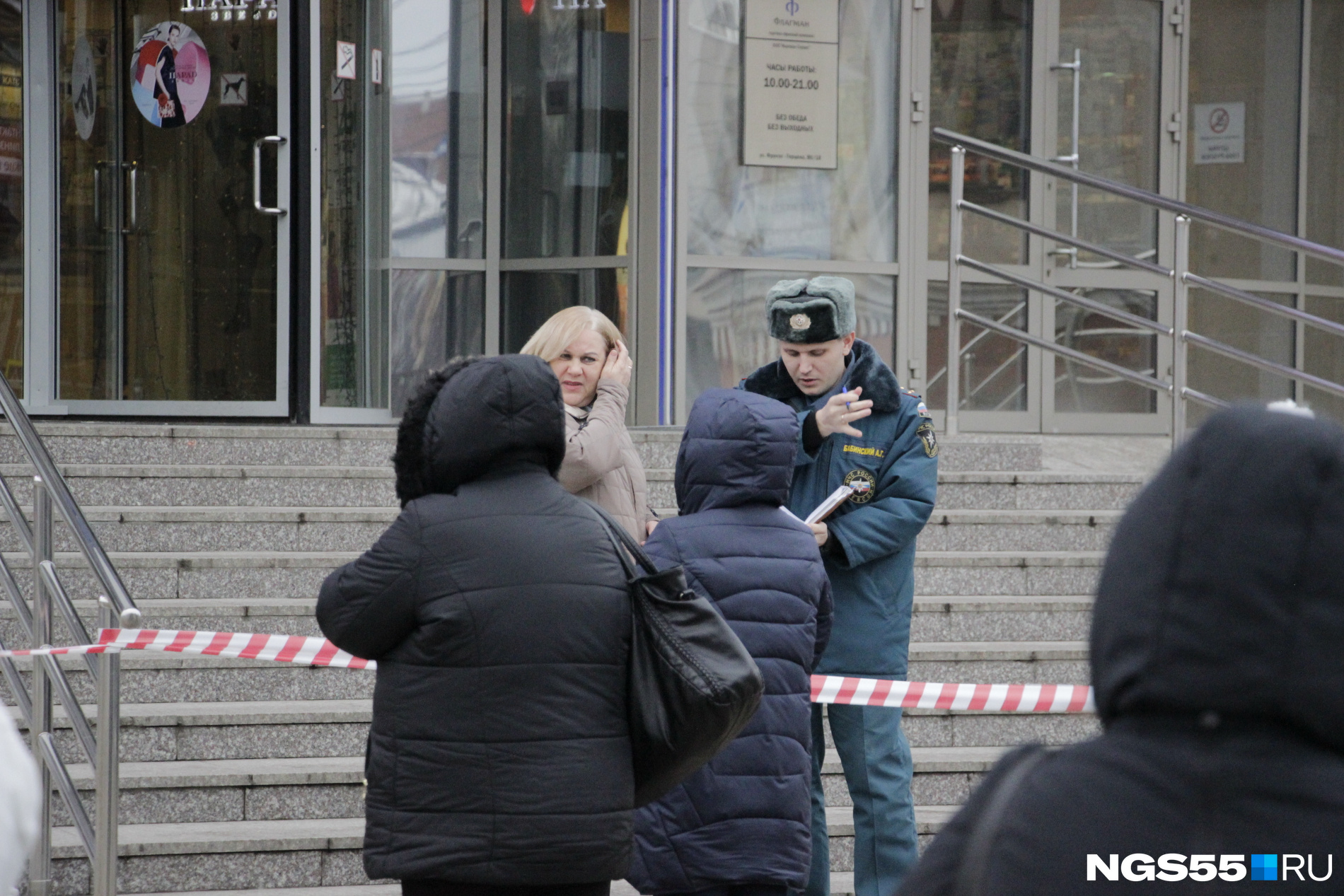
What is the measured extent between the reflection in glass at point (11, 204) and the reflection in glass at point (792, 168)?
3.33 metres

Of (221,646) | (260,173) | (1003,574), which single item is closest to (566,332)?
(221,646)

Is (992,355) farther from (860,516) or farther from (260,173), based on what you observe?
(860,516)

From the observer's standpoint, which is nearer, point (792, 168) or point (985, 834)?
point (985, 834)

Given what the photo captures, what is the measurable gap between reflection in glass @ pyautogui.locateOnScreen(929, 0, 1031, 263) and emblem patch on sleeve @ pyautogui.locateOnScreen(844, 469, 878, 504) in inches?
214

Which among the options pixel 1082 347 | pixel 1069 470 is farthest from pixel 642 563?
pixel 1082 347

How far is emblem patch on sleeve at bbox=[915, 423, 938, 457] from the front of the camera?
4430 mm

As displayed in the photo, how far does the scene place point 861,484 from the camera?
171 inches

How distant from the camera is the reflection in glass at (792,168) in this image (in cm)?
856

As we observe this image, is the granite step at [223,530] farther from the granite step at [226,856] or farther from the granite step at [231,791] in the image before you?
the granite step at [226,856]

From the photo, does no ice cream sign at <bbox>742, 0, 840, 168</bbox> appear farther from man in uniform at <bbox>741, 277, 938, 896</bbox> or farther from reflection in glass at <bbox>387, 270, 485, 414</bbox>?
man in uniform at <bbox>741, 277, 938, 896</bbox>

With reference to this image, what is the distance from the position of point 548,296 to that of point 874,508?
198 inches

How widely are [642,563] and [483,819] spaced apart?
0.54 metres

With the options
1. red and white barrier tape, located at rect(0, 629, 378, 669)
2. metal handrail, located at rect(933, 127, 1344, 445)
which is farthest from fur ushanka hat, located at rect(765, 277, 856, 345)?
metal handrail, located at rect(933, 127, 1344, 445)

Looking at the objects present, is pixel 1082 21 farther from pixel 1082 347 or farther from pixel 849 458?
pixel 849 458
